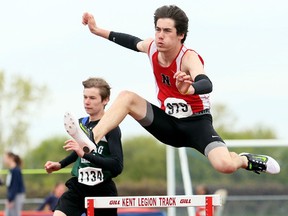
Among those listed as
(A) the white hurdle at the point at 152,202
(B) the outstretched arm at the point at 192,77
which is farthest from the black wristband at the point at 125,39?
(A) the white hurdle at the point at 152,202

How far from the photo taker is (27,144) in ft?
152

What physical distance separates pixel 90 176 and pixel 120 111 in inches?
28.4

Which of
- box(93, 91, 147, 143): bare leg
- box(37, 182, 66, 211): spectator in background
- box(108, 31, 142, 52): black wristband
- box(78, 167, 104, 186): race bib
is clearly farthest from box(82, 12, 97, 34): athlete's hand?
box(37, 182, 66, 211): spectator in background

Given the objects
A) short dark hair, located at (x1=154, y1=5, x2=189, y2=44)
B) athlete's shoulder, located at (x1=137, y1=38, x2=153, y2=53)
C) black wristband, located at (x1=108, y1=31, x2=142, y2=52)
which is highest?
short dark hair, located at (x1=154, y1=5, x2=189, y2=44)

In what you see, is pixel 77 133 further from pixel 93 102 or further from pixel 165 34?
pixel 165 34

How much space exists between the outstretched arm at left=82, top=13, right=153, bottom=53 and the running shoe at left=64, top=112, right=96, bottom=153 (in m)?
1.37

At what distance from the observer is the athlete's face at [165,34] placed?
26.9ft

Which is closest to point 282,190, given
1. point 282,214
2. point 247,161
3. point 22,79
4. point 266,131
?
point 282,214

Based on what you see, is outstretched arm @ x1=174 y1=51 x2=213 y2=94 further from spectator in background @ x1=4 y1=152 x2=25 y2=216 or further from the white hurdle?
spectator in background @ x1=4 y1=152 x2=25 y2=216

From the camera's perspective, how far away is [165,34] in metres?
8.21

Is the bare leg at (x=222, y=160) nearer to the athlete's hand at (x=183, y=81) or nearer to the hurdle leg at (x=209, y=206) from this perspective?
the hurdle leg at (x=209, y=206)

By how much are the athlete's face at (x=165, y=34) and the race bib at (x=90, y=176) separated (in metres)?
1.23

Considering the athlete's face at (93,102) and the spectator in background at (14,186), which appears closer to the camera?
the athlete's face at (93,102)

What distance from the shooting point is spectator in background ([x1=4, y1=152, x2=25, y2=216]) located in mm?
16406
